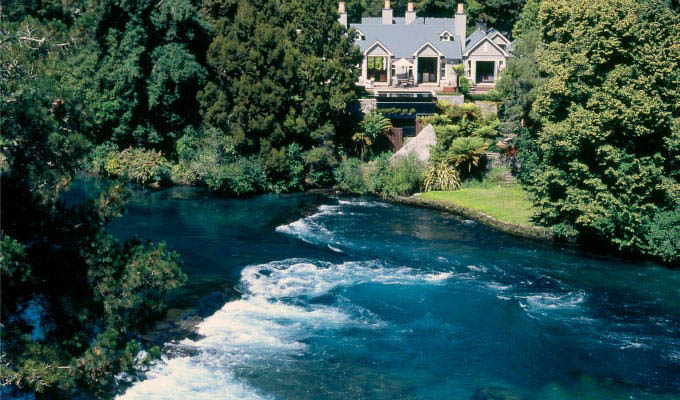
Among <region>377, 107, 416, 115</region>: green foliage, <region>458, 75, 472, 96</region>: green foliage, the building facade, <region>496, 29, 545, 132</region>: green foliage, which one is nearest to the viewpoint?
<region>496, 29, 545, 132</region>: green foliage

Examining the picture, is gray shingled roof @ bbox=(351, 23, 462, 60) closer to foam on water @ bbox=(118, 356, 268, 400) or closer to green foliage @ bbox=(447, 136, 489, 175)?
green foliage @ bbox=(447, 136, 489, 175)

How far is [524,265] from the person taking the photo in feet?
112

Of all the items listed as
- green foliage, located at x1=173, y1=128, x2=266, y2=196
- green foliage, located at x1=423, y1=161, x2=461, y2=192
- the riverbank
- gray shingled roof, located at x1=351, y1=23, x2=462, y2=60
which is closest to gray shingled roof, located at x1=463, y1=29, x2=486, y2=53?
gray shingled roof, located at x1=351, y1=23, x2=462, y2=60

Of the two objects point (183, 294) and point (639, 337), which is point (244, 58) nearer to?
point (183, 294)

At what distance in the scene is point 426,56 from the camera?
68688 millimetres

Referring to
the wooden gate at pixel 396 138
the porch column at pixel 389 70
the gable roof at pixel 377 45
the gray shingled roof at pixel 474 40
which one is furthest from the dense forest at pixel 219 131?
the gable roof at pixel 377 45

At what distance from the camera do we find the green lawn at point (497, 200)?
1597 inches

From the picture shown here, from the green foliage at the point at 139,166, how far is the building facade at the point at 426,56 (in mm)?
23614

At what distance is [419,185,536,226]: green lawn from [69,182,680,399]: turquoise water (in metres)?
1.86

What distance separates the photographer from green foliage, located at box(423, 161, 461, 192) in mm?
46531

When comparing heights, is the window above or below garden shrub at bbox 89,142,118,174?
above

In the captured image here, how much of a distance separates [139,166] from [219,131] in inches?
230

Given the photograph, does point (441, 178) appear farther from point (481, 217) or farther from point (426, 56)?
point (426, 56)

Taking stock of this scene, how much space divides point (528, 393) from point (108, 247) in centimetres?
1301
